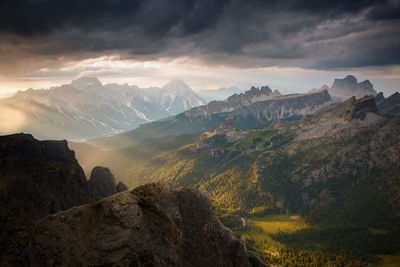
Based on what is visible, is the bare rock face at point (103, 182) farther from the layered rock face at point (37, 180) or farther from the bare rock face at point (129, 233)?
the bare rock face at point (129, 233)

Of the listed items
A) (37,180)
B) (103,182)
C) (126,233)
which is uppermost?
(126,233)

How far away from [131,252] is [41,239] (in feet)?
40.1

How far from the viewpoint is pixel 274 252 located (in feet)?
623

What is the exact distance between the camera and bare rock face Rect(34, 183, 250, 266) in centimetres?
3159

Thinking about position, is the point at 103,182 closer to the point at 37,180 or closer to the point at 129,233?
the point at 37,180

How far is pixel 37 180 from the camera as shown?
3174 inches

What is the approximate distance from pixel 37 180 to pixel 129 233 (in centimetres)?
6651

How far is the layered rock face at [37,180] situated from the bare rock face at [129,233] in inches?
1301

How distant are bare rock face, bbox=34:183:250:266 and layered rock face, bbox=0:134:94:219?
33054 millimetres

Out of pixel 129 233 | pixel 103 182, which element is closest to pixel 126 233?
pixel 129 233

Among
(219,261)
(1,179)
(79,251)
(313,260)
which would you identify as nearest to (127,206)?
(79,251)

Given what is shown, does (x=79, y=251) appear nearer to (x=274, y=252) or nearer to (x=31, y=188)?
(x=31, y=188)

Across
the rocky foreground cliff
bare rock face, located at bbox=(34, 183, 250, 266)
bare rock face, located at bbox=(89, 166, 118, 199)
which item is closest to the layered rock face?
the rocky foreground cliff

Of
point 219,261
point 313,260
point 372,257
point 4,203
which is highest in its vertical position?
point 4,203
